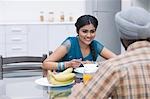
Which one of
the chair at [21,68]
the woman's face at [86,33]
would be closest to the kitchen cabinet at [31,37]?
the chair at [21,68]

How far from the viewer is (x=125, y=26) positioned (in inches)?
37.1

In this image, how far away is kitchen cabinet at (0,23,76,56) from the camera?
14.6ft

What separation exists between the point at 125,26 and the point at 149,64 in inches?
5.7

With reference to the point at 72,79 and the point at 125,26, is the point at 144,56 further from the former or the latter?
the point at 72,79

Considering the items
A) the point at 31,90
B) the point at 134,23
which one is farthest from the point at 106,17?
the point at 134,23

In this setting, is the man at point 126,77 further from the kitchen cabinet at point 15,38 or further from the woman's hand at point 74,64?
the kitchen cabinet at point 15,38

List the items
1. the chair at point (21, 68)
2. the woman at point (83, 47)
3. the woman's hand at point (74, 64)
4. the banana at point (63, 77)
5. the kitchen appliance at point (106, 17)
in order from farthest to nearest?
the kitchen appliance at point (106, 17) < the woman at point (83, 47) < the chair at point (21, 68) < the woman's hand at point (74, 64) < the banana at point (63, 77)

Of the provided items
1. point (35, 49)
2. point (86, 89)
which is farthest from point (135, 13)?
point (35, 49)

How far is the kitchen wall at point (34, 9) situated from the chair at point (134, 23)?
4033 millimetres

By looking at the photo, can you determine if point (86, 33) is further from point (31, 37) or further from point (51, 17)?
point (51, 17)

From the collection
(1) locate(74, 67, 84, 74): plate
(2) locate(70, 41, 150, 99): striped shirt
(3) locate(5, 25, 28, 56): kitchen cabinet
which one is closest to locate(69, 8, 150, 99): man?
(2) locate(70, 41, 150, 99): striped shirt

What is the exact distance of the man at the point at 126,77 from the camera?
0.91 meters

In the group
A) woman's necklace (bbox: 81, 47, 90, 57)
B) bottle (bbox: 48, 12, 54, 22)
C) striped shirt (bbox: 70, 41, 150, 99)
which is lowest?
woman's necklace (bbox: 81, 47, 90, 57)

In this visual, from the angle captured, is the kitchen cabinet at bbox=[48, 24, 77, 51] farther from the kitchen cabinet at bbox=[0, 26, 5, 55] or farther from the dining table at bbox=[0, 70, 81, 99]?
the dining table at bbox=[0, 70, 81, 99]
